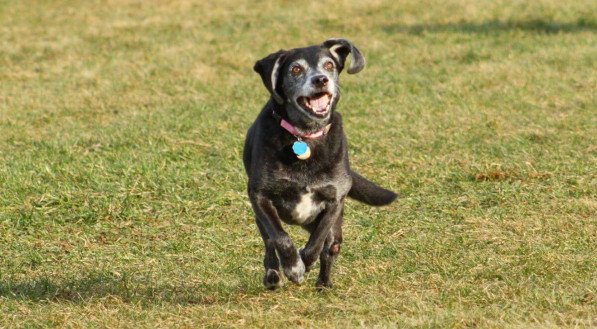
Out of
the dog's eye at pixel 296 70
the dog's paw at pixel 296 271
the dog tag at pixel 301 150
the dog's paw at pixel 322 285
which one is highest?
the dog's eye at pixel 296 70

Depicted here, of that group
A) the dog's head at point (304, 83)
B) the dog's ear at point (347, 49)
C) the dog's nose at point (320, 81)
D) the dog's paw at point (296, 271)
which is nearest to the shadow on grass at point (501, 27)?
the dog's ear at point (347, 49)

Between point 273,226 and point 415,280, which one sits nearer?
point 273,226

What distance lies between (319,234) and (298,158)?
1.62 ft

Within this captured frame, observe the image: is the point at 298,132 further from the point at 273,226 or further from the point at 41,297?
the point at 41,297

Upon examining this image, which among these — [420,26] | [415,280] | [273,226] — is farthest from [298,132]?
[420,26]

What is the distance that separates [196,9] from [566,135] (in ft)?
36.9

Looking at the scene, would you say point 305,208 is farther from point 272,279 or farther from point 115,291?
point 115,291

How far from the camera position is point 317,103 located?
6949 millimetres

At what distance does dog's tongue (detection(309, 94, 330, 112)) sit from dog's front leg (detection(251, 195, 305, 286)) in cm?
63

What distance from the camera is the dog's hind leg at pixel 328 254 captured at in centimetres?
734

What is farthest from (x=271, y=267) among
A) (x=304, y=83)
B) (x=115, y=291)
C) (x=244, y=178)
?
(x=244, y=178)

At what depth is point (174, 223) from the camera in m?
9.33

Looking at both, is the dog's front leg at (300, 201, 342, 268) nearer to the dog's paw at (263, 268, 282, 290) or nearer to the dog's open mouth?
the dog's paw at (263, 268, 282, 290)

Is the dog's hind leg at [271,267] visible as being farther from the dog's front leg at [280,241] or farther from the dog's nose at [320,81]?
the dog's nose at [320,81]
